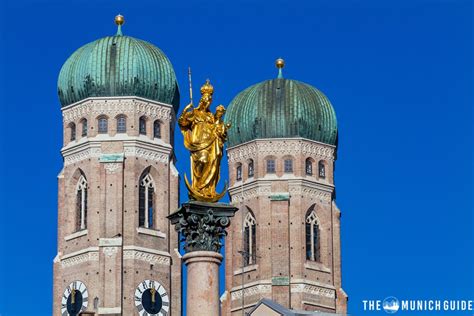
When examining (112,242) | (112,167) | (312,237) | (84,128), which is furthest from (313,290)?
(84,128)

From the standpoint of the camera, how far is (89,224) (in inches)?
3932

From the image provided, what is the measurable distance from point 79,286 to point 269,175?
15.3 meters

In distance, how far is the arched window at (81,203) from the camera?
101m

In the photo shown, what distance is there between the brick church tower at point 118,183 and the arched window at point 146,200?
2.3 inches

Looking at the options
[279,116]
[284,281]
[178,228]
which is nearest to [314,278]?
[284,281]

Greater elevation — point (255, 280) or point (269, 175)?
point (269, 175)

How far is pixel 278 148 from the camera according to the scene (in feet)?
355

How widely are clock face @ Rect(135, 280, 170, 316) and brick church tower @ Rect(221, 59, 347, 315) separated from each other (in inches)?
305

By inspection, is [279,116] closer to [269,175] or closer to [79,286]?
[269,175]

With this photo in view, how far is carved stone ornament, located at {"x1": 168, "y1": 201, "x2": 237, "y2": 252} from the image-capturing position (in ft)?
127

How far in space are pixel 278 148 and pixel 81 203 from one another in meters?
13.9

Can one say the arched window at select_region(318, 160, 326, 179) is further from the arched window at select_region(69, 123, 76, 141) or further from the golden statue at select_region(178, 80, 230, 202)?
the golden statue at select_region(178, 80, 230, 202)

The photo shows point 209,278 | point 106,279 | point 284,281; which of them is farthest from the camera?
point 284,281

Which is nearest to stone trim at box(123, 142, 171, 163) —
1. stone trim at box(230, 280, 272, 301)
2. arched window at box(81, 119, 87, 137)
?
arched window at box(81, 119, 87, 137)
